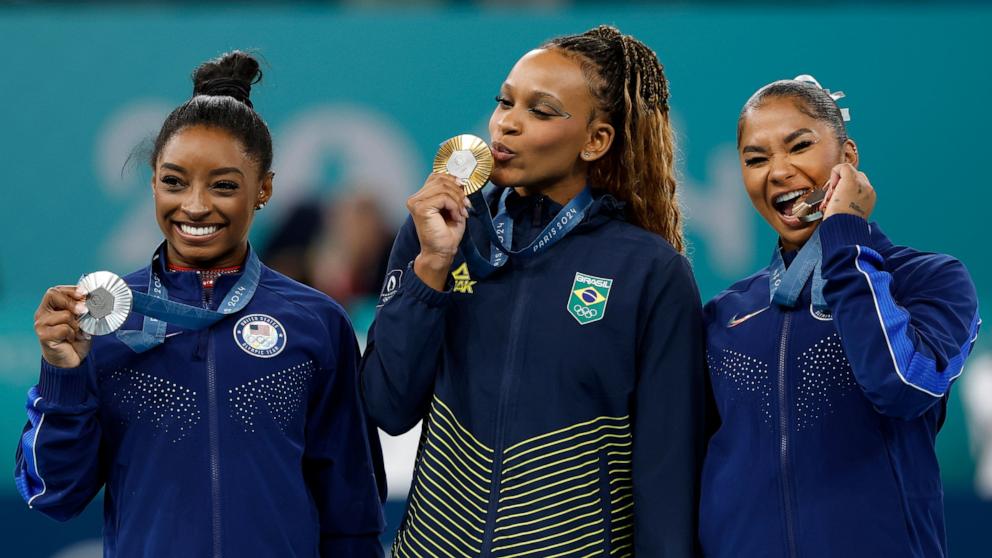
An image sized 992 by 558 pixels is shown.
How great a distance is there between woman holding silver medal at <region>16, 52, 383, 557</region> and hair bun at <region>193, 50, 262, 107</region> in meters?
0.07

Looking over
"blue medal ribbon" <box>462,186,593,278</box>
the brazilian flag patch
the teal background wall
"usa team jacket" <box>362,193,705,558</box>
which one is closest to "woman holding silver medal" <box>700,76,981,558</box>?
"usa team jacket" <box>362,193,705,558</box>

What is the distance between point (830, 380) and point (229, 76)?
1585 millimetres

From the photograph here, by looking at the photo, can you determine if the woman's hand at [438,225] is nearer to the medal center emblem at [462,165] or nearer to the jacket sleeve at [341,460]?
the medal center emblem at [462,165]

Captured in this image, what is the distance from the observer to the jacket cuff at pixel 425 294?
272 cm

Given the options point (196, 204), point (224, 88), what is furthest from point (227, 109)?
point (196, 204)

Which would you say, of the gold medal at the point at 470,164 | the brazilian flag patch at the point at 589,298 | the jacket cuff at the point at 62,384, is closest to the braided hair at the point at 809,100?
the brazilian flag patch at the point at 589,298

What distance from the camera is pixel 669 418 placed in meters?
2.75

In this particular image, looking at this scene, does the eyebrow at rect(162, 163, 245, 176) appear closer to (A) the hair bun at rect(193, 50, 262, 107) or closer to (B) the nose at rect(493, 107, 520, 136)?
(A) the hair bun at rect(193, 50, 262, 107)

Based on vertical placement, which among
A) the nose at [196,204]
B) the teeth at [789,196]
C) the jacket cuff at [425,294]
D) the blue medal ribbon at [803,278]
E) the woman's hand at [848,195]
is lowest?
the jacket cuff at [425,294]

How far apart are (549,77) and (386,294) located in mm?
624

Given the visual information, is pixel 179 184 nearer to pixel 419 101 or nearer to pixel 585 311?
pixel 585 311

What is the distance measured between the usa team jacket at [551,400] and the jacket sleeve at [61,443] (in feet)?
1.97

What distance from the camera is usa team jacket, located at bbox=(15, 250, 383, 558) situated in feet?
8.76

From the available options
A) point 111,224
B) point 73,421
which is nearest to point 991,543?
point 73,421
